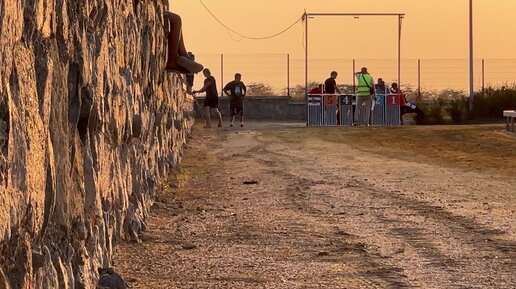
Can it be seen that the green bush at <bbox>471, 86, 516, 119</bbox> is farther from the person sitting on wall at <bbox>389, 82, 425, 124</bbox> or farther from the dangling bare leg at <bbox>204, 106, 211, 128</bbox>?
the dangling bare leg at <bbox>204, 106, 211, 128</bbox>

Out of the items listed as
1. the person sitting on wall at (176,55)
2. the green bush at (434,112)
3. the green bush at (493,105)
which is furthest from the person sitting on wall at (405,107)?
the person sitting on wall at (176,55)

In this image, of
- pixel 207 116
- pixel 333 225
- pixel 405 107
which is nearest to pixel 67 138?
pixel 333 225

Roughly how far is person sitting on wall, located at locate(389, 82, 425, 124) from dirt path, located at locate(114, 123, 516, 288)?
15.6 metres

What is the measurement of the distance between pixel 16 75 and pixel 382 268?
4.87 meters

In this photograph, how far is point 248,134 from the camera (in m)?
31.8

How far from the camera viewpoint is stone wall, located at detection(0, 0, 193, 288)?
204 inches

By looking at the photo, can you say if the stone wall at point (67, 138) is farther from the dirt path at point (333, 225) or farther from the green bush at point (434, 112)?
the green bush at point (434, 112)

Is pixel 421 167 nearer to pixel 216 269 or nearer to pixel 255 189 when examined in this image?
pixel 255 189

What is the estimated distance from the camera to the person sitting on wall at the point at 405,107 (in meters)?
39.1

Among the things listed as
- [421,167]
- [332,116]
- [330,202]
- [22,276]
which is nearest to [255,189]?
[330,202]

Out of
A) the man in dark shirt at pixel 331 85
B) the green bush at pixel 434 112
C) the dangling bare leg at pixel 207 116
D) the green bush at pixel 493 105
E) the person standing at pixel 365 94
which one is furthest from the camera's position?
the green bush at pixel 493 105

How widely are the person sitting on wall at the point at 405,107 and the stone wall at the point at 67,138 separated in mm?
27434

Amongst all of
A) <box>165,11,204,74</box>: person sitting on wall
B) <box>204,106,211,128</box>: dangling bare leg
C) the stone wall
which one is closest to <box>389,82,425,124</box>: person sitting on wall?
<box>204,106,211,128</box>: dangling bare leg

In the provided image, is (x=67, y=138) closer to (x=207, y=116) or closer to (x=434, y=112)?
(x=207, y=116)
